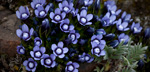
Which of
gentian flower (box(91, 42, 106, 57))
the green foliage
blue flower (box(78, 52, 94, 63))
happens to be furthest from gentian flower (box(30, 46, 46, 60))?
the green foliage

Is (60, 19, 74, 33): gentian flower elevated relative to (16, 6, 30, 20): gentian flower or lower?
lower

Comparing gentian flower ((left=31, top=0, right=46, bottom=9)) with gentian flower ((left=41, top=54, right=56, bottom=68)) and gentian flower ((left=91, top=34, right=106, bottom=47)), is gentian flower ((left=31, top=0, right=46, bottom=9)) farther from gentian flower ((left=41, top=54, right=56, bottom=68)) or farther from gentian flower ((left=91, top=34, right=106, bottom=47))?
gentian flower ((left=91, top=34, right=106, bottom=47))

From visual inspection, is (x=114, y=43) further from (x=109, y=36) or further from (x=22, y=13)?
(x=22, y=13)

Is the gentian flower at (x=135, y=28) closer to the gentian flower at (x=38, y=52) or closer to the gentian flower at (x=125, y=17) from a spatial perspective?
the gentian flower at (x=125, y=17)

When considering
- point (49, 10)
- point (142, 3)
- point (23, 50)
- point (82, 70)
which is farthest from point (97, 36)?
point (142, 3)

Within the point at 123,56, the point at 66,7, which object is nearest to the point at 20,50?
the point at 66,7

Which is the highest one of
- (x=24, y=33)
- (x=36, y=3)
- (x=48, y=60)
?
(x=36, y=3)

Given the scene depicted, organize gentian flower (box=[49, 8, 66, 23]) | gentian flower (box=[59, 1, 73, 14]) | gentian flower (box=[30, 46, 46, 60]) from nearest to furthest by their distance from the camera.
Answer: gentian flower (box=[30, 46, 46, 60]) < gentian flower (box=[49, 8, 66, 23]) < gentian flower (box=[59, 1, 73, 14])

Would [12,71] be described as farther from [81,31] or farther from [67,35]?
[81,31]

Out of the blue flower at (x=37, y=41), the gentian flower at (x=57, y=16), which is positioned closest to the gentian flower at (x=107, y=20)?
the gentian flower at (x=57, y=16)
